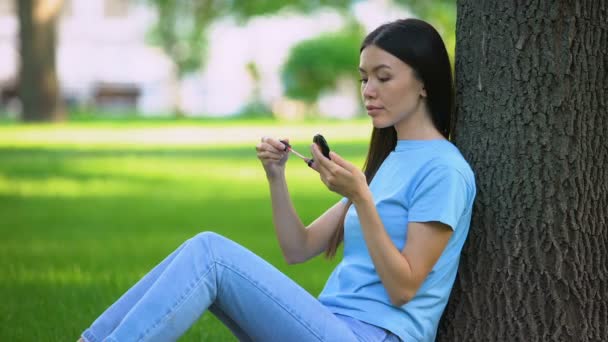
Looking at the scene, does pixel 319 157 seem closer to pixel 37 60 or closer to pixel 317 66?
pixel 37 60

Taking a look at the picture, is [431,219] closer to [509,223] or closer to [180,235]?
[509,223]

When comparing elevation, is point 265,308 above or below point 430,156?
below

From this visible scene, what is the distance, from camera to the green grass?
19.1ft

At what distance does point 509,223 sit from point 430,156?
395 mm

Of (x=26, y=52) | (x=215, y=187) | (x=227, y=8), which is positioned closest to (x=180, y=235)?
(x=215, y=187)

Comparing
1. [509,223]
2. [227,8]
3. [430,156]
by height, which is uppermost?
[430,156]

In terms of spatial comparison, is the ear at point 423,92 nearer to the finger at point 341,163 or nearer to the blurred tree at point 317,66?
the finger at point 341,163

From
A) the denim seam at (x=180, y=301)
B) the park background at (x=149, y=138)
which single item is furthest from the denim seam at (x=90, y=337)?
the park background at (x=149, y=138)

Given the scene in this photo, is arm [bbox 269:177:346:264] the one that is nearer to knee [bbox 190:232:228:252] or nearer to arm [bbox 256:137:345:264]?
arm [bbox 256:137:345:264]

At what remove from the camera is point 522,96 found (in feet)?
12.0

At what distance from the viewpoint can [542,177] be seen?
3.63 m

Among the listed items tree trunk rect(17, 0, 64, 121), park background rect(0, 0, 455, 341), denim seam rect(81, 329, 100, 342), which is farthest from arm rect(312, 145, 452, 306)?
tree trunk rect(17, 0, 64, 121)

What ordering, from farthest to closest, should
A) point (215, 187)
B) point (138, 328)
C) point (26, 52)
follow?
point (26, 52)
point (215, 187)
point (138, 328)

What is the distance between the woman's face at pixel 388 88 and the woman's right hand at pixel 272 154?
0.38m
